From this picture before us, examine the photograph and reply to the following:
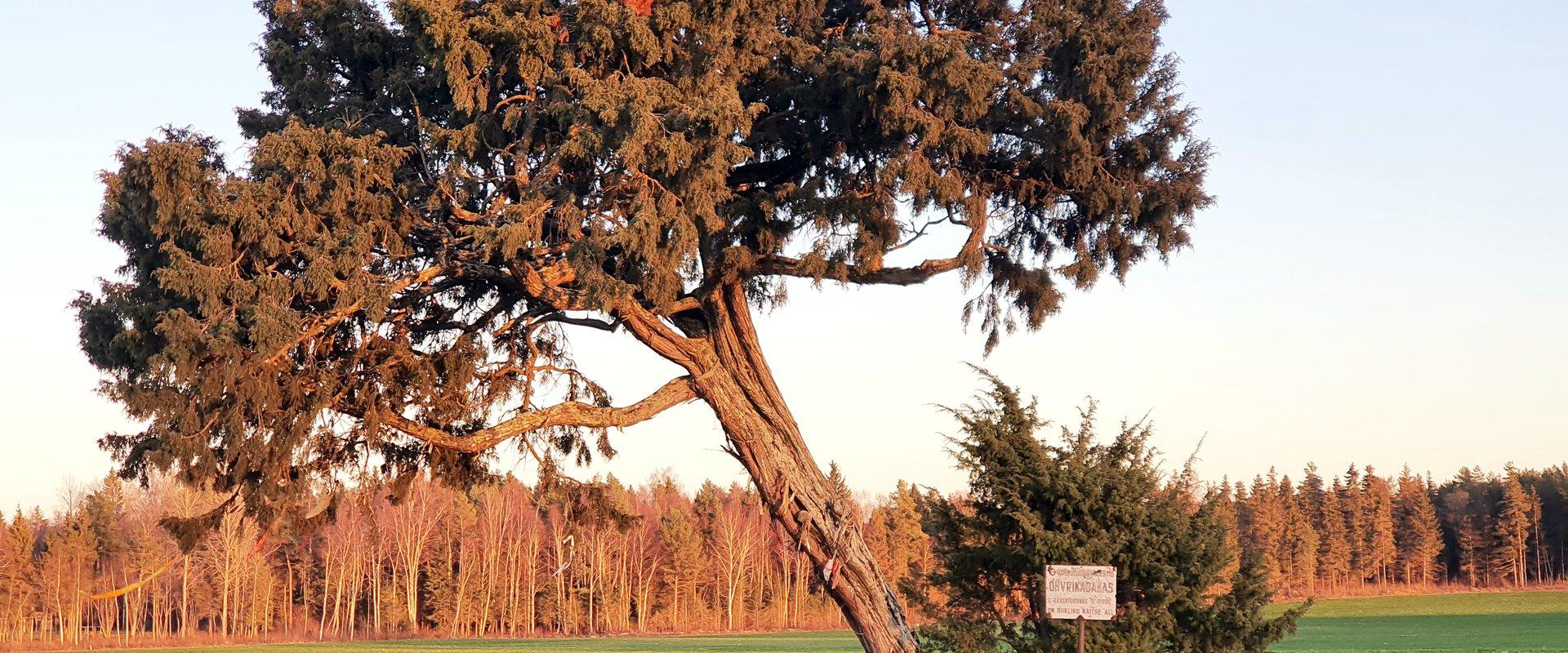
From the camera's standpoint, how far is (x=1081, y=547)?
16.6 metres

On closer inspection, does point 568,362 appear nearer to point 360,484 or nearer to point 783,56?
point 360,484

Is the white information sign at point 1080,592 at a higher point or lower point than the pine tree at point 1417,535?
higher

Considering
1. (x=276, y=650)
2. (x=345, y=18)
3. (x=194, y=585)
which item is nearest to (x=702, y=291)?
(x=345, y=18)

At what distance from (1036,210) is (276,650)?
5511cm

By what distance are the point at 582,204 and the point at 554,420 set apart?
3604mm

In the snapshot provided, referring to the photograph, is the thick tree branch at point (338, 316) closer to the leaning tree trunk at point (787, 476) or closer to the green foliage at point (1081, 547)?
the leaning tree trunk at point (787, 476)

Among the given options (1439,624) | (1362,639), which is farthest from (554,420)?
(1439,624)

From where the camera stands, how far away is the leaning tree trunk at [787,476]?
65.1 feet

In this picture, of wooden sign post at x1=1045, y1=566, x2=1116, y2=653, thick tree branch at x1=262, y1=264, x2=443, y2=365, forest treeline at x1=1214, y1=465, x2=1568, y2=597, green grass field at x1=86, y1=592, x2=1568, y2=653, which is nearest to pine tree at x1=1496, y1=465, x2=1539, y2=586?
forest treeline at x1=1214, y1=465, x2=1568, y2=597

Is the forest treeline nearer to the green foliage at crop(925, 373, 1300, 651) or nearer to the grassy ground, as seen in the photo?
the grassy ground

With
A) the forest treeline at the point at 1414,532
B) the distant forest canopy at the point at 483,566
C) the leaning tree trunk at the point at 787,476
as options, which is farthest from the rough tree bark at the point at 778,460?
the forest treeline at the point at 1414,532

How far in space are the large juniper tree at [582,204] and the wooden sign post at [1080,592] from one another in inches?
198

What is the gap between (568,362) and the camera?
826 inches

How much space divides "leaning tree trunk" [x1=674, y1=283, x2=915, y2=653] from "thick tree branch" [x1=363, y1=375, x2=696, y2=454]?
448mm
